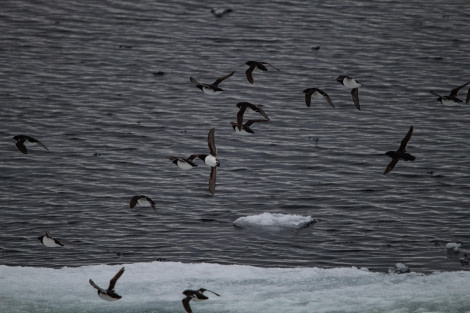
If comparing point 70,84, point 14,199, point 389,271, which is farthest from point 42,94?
point 389,271

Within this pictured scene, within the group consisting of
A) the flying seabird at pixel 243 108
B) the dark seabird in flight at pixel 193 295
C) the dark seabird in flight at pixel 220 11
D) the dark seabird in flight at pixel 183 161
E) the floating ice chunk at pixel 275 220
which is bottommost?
the floating ice chunk at pixel 275 220

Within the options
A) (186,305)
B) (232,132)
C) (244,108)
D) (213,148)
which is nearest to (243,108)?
(244,108)

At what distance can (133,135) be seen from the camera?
2938 centimetres

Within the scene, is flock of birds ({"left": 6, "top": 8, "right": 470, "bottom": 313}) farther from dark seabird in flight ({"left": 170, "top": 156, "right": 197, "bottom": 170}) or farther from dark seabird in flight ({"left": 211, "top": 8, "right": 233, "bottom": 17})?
dark seabird in flight ({"left": 211, "top": 8, "right": 233, "bottom": 17})

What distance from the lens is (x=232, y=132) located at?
1179 inches

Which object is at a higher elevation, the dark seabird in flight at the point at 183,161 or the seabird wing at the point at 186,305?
the dark seabird in flight at the point at 183,161

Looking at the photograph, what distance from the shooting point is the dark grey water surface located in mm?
21953

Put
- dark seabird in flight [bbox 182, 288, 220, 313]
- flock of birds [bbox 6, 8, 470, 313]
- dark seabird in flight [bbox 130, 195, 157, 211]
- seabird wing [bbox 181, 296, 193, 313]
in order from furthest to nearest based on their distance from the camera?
dark seabird in flight [bbox 130, 195, 157, 211] < flock of birds [bbox 6, 8, 470, 313] < dark seabird in flight [bbox 182, 288, 220, 313] < seabird wing [bbox 181, 296, 193, 313]

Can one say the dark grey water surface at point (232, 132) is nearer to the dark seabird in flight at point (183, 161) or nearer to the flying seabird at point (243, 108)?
the dark seabird in flight at point (183, 161)

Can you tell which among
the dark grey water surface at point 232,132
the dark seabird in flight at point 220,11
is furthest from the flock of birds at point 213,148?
the dark seabird in flight at point 220,11

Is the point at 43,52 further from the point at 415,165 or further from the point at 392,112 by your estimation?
the point at 415,165

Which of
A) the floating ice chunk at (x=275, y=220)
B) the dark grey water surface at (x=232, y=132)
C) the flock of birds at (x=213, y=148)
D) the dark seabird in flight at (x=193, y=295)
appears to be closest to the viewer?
the dark seabird in flight at (x=193, y=295)

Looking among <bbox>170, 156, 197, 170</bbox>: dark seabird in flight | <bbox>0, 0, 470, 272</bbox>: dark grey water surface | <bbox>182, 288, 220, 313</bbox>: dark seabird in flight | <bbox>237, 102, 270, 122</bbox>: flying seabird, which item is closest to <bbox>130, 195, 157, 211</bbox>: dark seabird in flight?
<bbox>170, 156, 197, 170</bbox>: dark seabird in flight

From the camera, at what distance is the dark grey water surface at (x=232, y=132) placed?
22.0m
